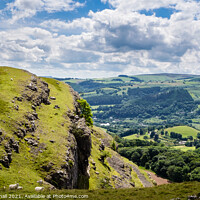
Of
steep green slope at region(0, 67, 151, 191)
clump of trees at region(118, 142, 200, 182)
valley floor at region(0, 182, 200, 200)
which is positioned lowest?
clump of trees at region(118, 142, 200, 182)

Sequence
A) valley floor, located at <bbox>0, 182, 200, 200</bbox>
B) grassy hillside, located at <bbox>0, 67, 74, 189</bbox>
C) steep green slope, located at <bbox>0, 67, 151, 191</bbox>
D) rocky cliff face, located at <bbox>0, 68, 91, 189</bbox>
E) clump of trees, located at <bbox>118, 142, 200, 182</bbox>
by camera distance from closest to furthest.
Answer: valley floor, located at <bbox>0, 182, 200, 200</bbox> < grassy hillside, located at <bbox>0, 67, 74, 189</bbox> < steep green slope, located at <bbox>0, 67, 151, 191</bbox> < rocky cliff face, located at <bbox>0, 68, 91, 189</bbox> < clump of trees, located at <bbox>118, 142, 200, 182</bbox>

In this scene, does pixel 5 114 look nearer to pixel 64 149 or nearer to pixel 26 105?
pixel 26 105

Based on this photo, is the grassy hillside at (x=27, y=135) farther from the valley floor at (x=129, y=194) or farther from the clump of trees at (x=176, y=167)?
the clump of trees at (x=176, y=167)

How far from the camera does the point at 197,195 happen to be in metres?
36.8

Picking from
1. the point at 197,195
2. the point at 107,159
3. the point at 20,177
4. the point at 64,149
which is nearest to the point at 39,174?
the point at 20,177

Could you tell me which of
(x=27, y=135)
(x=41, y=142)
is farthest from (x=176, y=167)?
(x=27, y=135)

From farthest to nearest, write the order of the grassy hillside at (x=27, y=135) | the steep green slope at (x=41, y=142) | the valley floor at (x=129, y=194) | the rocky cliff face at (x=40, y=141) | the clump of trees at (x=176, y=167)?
1. the clump of trees at (x=176, y=167)
2. the rocky cliff face at (x=40, y=141)
3. the steep green slope at (x=41, y=142)
4. the grassy hillside at (x=27, y=135)
5. the valley floor at (x=129, y=194)

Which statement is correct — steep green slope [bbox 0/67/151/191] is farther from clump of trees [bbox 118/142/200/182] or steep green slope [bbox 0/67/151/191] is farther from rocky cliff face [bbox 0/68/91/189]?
clump of trees [bbox 118/142/200/182]

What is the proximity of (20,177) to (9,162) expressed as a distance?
4992 millimetres

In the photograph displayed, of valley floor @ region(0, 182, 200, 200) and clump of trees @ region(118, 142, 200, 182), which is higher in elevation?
valley floor @ region(0, 182, 200, 200)

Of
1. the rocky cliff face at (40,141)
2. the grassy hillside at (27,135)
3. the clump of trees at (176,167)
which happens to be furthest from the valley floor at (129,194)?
the clump of trees at (176,167)

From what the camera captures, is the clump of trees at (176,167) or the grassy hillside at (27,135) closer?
the grassy hillside at (27,135)

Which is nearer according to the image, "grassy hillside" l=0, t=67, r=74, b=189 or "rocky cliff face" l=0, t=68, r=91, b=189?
"grassy hillside" l=0, t=67, r=74, b=189

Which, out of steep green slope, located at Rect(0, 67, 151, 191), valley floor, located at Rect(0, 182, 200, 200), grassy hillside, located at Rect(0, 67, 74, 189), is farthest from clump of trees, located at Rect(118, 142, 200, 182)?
valley floor, located at Rect(0, 182, 200, 200)
